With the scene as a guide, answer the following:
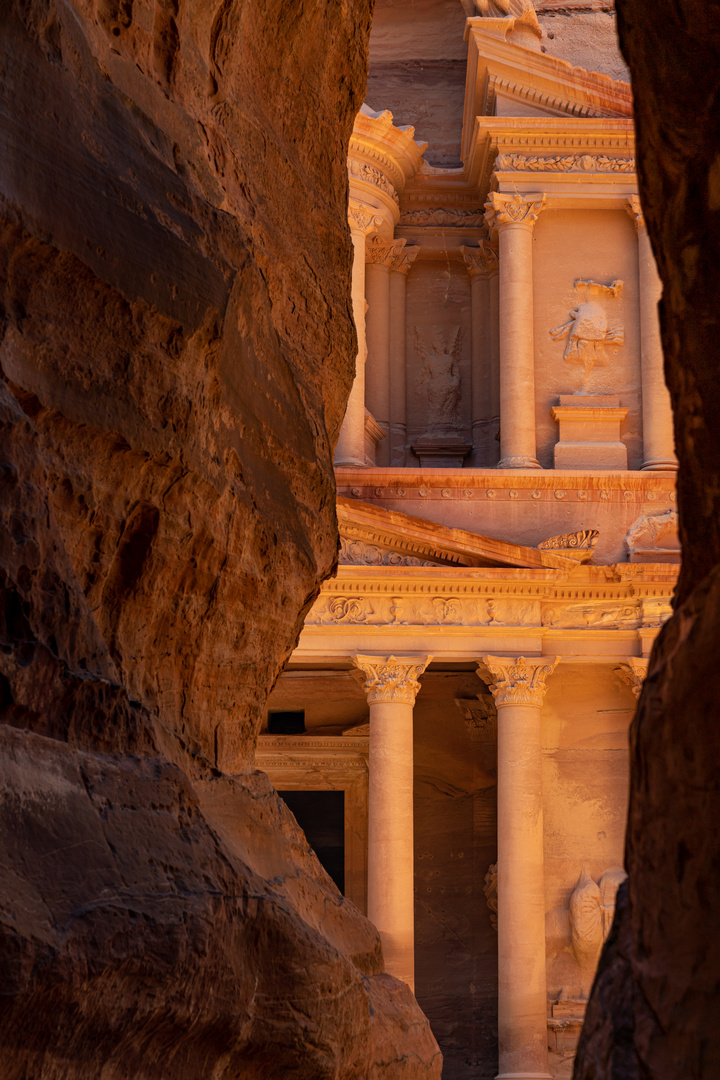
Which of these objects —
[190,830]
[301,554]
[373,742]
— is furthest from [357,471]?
[190,830]

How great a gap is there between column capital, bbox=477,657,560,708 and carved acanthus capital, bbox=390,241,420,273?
9.26 m

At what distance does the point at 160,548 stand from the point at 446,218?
23725mm

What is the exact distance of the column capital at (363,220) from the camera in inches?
940

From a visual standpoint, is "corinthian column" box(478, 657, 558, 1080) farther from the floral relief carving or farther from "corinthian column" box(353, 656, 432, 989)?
the floral relief carving

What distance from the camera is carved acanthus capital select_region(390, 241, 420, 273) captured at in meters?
25.9

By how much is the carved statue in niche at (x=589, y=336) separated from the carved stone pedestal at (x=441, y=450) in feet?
8.85

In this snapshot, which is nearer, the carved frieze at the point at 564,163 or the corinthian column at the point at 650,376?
the corinthian column at the point at 650,376

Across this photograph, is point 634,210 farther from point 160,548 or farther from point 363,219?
point 160,548

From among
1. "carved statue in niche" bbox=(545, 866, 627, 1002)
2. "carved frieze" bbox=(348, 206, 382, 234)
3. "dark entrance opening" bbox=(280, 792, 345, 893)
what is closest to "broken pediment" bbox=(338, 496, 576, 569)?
"carved statue in niche" bbox=(545, 866, 627, 1002)

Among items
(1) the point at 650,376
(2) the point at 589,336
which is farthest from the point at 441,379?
(1) the point at 650,376

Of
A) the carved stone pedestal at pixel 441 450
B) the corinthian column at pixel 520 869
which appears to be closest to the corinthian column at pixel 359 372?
the carved stone pedestal at pixel 441 450

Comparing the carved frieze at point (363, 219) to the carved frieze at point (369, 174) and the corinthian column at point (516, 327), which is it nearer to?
the carved frieze at point (369, 174)

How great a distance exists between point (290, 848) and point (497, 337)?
71.8ft

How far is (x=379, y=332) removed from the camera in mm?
25562
